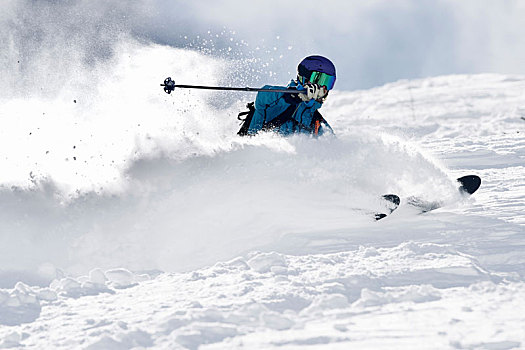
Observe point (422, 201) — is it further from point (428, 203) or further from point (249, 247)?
point (249, 247)

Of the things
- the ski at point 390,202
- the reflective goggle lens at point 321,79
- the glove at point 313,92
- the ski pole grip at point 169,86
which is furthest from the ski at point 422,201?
the ski pole grip at point 169,86

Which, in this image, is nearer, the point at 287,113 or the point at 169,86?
the point at 287,113

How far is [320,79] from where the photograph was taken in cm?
715

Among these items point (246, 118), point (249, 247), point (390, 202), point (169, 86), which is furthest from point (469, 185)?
point (169, 86)

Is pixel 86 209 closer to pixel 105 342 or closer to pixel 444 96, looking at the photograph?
pixel 105 342

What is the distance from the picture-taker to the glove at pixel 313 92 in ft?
23.1

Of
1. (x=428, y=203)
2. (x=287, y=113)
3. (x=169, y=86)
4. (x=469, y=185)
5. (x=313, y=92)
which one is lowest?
(x=428, y=203)

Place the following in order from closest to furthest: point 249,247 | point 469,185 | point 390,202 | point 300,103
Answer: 1. point 249,247
2. point 390,202
3. point 469,185
4. point 300,103

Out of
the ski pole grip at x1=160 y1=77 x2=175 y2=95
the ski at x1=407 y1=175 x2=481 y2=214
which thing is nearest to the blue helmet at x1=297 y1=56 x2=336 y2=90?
the ski pole grip at x1=160 y1=77 x2=175 y2=95

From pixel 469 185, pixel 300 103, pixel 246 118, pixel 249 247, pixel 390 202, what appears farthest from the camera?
pixel 246 118

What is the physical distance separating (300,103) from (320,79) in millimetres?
341

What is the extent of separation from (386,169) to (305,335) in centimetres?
336

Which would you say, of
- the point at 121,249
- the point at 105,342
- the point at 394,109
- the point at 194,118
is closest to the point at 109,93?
the point at 194,118

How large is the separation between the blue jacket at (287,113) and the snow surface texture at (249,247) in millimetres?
413
